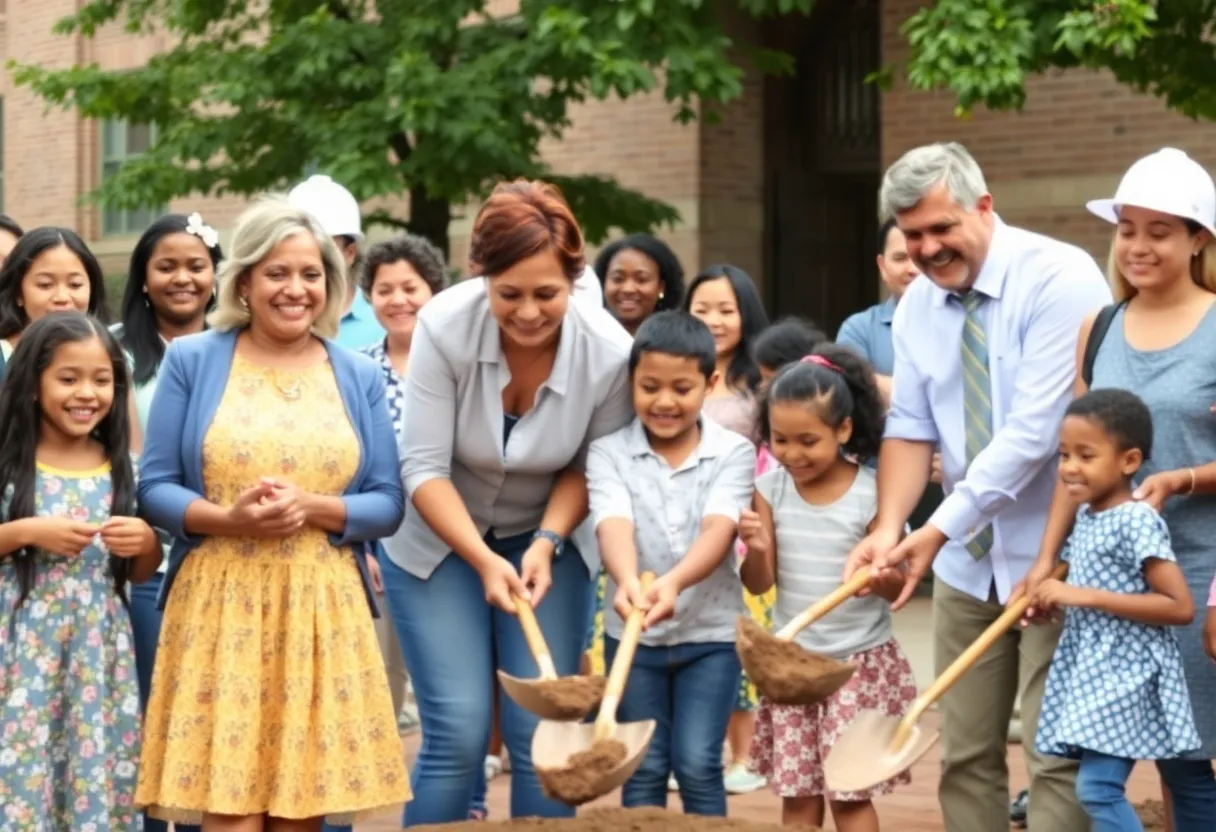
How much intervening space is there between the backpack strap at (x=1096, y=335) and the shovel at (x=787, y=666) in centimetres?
100

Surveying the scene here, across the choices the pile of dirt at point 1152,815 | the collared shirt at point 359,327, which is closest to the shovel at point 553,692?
the pile of dirt at point 1152,815

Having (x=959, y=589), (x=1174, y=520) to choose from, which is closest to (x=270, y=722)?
(x=959, y=589)

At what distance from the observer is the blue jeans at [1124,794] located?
5211 mm

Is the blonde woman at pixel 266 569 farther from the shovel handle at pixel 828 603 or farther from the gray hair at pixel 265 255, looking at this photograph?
the shovel handle at pixel 828 603

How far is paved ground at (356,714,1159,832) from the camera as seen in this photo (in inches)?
280

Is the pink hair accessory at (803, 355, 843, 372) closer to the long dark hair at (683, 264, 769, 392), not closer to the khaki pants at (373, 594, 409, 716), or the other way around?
the long dark hair at (683, 264, 769, 392)

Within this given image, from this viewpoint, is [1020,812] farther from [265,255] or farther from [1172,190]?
[265,255]

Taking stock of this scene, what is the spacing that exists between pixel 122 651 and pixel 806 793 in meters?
1.90

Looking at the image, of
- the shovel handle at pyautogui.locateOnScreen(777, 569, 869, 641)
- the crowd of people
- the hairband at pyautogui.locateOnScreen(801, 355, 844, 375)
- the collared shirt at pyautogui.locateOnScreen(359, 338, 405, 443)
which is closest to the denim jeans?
the crowd of people

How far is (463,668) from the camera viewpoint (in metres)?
5.34

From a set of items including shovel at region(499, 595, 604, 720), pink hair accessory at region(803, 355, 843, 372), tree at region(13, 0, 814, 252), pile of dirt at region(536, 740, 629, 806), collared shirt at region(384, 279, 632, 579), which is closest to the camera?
pile of dirt at region(536, 740, 629, 806)

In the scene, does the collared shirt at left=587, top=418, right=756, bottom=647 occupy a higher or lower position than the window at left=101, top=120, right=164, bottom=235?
lower

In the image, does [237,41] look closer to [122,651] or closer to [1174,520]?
[122,651]

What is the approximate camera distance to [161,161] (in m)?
13.6
